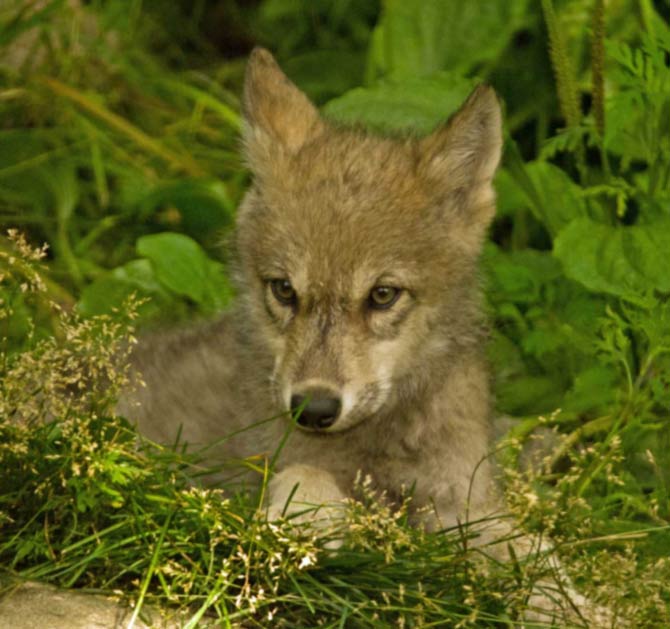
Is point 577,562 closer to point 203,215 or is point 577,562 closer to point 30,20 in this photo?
point 203,215

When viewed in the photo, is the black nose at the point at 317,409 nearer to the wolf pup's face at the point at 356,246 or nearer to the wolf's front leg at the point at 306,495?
the wolf pup's face at the point at 356,246

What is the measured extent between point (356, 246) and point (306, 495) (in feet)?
2.24

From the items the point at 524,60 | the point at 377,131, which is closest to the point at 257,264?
the point at 377,131

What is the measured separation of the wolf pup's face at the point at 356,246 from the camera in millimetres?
3648

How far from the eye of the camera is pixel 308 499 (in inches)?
143

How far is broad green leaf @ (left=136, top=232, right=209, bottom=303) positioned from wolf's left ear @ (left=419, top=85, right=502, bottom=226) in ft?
4.04

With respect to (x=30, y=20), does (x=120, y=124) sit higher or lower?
lower

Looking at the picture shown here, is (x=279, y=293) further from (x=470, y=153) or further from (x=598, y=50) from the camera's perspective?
(x=598, y=50)

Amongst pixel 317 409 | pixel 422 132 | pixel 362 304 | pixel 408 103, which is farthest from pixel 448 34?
pixel 317 409

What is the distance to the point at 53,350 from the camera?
338cm

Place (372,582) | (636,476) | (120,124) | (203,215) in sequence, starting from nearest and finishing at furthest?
(372,582), (636,476), (203,215), (120,124)

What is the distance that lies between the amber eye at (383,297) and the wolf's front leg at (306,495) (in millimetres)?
490

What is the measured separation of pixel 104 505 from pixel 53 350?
0.41 m

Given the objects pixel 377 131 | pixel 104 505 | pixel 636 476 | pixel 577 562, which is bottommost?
pixel 636 476
